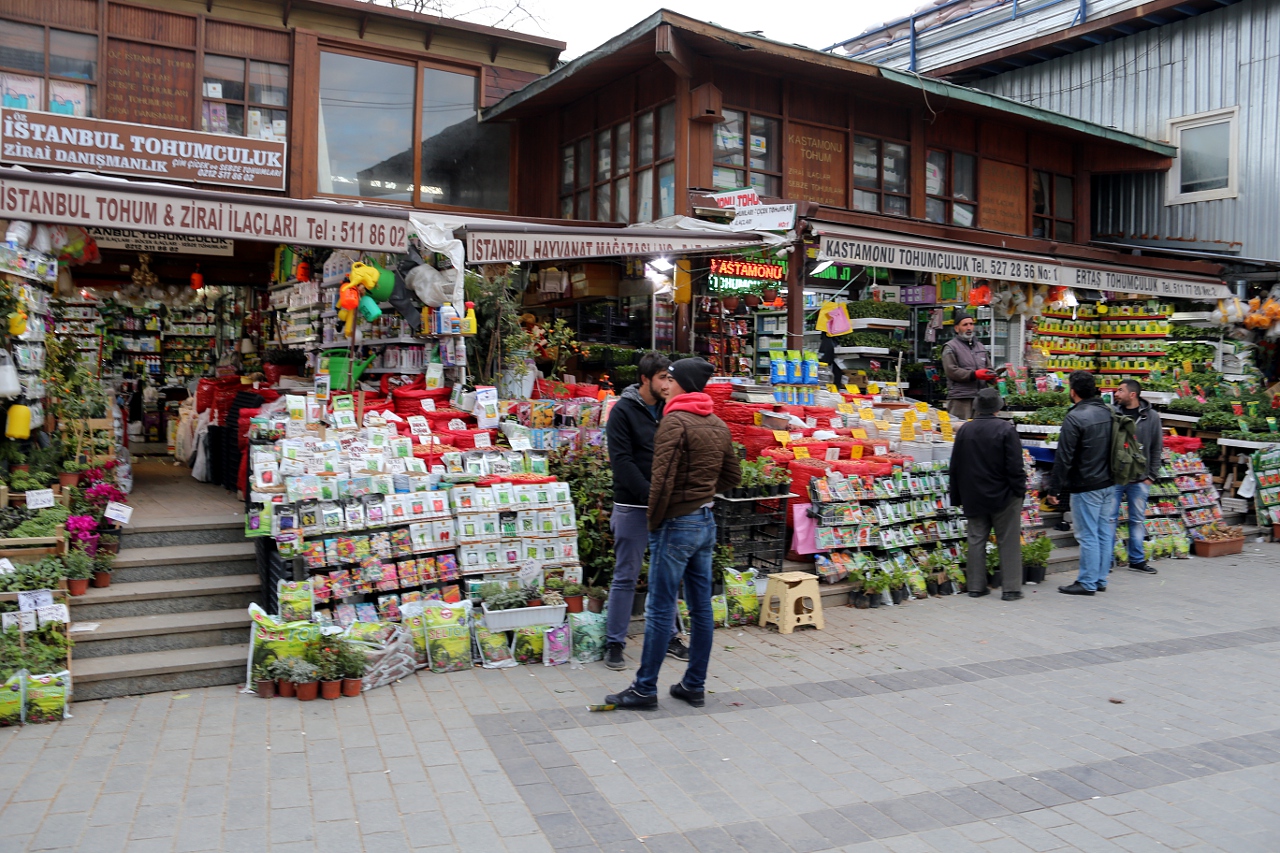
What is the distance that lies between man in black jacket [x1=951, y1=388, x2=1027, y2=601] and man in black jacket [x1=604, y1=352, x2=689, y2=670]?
3684mm

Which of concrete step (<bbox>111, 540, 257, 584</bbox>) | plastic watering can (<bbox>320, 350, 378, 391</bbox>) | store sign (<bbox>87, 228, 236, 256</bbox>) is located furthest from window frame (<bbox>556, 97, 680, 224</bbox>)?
concrete step (<bbox>111, 540, 257, 584</bbox>)

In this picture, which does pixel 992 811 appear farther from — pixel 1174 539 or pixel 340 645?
pixel 1174 539

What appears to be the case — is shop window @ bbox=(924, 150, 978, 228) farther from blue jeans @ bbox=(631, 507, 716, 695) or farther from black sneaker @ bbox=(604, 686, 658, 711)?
black sneaker @ bbox=(604, 686, 658, 711)

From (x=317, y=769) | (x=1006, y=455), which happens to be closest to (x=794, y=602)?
(x=1006, y=455)

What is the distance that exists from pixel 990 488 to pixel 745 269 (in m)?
4.76

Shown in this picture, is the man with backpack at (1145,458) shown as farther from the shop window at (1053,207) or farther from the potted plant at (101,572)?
the potted plant at (101,572)

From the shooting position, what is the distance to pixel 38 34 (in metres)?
12.0

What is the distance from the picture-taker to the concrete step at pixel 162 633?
611 cm

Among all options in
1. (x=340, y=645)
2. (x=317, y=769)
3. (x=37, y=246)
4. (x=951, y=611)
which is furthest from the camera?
(x=951, y=611)

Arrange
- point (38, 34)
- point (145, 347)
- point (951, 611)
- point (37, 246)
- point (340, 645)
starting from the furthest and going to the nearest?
1. point (145, 347)
2. point (38, 34)
3. point (951, 611)
4. point (37, 246)
5. point (340, 645)

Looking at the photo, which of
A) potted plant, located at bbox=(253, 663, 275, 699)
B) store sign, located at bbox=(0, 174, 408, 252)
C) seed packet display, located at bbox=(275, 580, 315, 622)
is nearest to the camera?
potted plant, located at bbox=(253, 663, 275, 699)

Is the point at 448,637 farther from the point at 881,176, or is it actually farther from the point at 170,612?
the point at 881,176

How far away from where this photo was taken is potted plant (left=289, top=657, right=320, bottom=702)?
5.79 m

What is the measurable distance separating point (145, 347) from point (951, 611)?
52.2ft
